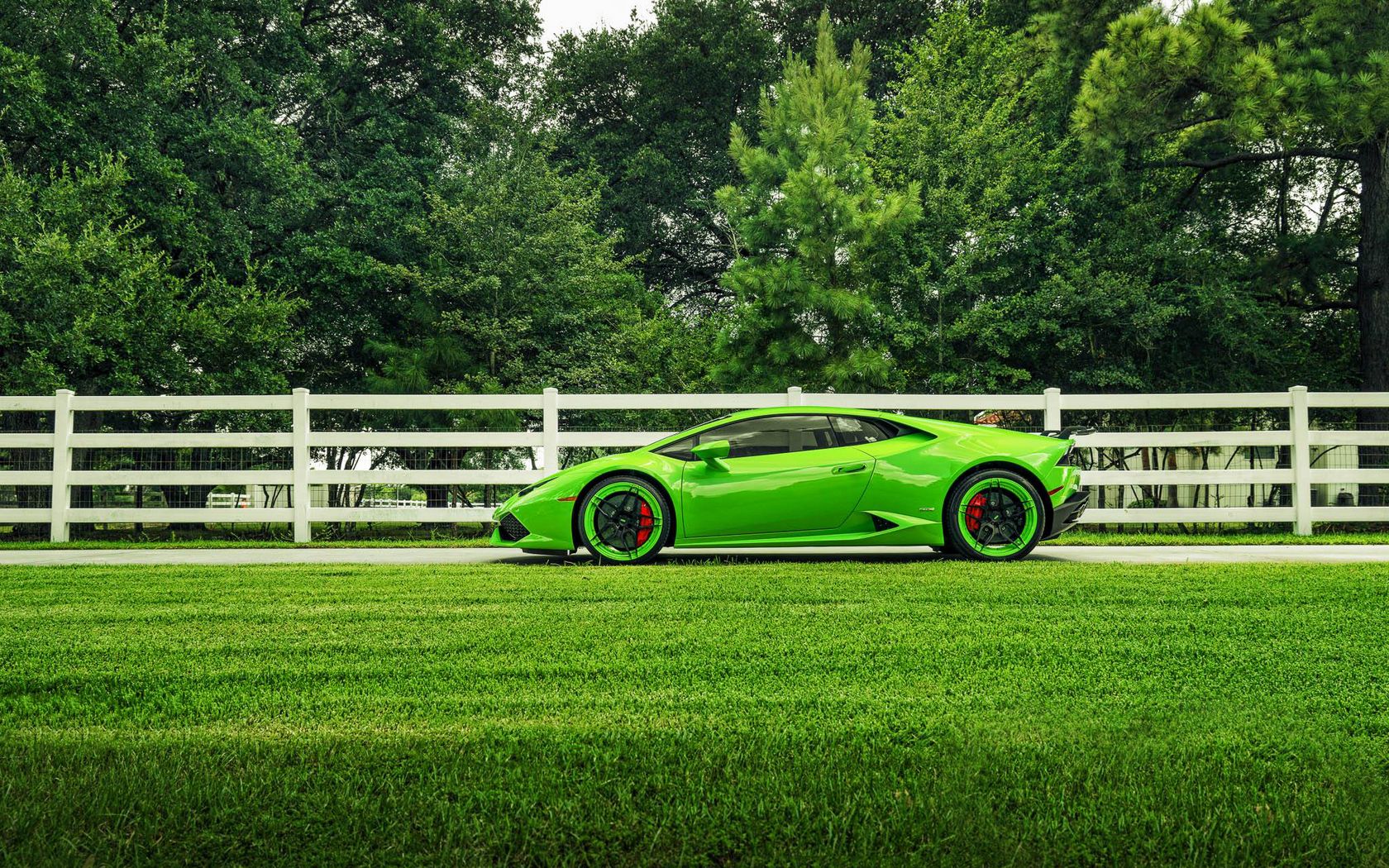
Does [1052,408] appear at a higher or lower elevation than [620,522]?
higher

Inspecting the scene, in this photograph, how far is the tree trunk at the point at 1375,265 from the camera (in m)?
14.3

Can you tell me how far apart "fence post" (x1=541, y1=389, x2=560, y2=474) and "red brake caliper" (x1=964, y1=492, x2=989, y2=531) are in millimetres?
4589

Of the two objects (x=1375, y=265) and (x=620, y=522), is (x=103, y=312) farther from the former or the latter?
(x=1375, y=265)

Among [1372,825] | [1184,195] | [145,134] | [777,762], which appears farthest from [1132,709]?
[145,134]

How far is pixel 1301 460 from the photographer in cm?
1063

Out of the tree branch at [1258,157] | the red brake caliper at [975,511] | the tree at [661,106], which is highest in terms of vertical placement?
the tree at [661,106]

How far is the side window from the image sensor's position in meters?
7.52

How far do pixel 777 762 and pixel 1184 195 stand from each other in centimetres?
1688

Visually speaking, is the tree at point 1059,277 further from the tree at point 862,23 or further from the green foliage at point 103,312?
the green foliage at point 103,312

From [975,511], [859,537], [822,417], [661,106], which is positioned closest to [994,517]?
[975,511]

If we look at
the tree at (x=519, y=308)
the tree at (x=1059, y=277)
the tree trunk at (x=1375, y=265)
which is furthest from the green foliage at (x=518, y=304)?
the tree trunk at (x=1375, y=265)

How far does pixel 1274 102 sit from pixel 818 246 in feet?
22.0

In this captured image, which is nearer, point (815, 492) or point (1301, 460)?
point (815, 492)

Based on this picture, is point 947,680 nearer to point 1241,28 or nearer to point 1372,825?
point 1372,825
